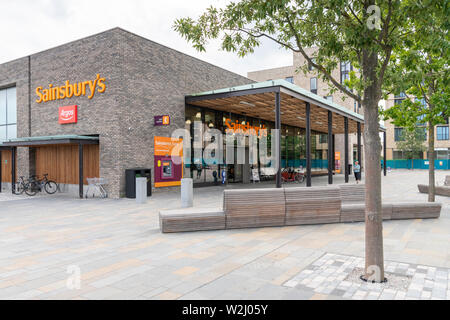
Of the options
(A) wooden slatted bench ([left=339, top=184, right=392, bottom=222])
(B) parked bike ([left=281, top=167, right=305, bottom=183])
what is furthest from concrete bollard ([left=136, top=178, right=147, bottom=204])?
(B) parked bike ([left=281, top=167, right=305, bottom=183])

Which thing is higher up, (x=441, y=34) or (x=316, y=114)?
(x=316, y=114)

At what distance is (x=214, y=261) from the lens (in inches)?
212

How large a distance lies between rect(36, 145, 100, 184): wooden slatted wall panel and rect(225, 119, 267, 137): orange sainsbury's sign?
29.0 ft

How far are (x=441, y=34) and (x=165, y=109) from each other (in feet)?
44.3

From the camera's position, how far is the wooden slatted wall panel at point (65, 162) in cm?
1606

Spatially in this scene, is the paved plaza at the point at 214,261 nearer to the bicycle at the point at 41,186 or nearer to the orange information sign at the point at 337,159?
the bicycle at the point at 41,186

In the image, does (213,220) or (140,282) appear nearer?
(140,282)

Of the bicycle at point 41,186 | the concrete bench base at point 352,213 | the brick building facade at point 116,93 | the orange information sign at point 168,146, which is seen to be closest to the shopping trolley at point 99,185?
the brick building facade at point 116,93

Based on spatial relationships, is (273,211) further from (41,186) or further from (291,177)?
(291,177)

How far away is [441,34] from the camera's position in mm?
5059

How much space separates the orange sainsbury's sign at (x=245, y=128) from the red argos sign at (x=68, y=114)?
361 inches

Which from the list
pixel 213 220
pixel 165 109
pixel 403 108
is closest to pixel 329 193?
pixel 213 220

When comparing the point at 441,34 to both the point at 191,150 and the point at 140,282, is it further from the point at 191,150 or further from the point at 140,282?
the point at 191,150

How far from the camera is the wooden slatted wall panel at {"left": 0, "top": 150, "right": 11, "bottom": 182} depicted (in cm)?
2119
